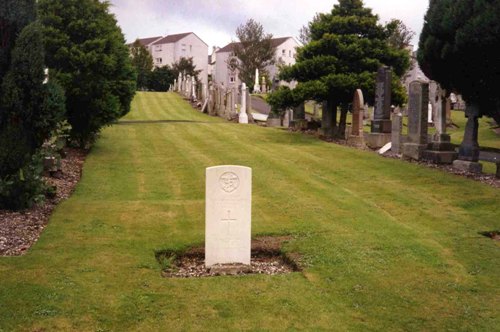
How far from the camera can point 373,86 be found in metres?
22.4

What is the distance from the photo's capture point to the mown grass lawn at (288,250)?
6008mm

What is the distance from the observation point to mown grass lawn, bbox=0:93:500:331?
6.01m

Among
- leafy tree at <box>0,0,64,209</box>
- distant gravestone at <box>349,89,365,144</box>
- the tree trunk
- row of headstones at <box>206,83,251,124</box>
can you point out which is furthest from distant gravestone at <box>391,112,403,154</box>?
row of headstones at <box>206,83,251,124</box>

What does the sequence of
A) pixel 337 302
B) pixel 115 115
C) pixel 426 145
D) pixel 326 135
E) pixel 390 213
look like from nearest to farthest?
1. pixel 337 302
2. pixel 390 213
3. pixel 426 145
4. pixel 115 115
5. pixel 326 135

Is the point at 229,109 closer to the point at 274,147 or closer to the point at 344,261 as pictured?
the point at 274,147

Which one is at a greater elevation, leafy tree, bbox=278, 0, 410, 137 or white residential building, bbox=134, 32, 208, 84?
white residential building, bbox=134, 32, 208, 84

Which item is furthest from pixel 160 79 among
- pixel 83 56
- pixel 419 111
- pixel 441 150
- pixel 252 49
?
pixel 441 150

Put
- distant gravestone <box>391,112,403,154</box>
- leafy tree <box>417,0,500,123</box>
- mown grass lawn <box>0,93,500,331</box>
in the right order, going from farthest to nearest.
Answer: distant gravestone <box>391,112,403,154</box>, leafy tree <box>417,0,500,123</box>, mown grass lawn <box>0,93,500,331</box>

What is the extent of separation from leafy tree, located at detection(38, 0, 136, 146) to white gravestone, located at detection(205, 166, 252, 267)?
35.8 ft

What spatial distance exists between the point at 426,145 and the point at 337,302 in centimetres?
1210

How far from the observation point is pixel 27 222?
9570 mm

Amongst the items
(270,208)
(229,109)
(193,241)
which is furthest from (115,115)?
(229,109)

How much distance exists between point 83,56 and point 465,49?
1111cm

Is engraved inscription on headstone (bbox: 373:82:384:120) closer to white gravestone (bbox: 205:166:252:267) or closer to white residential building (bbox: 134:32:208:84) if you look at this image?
white gravestone (bbox: 205:166:252:267)
